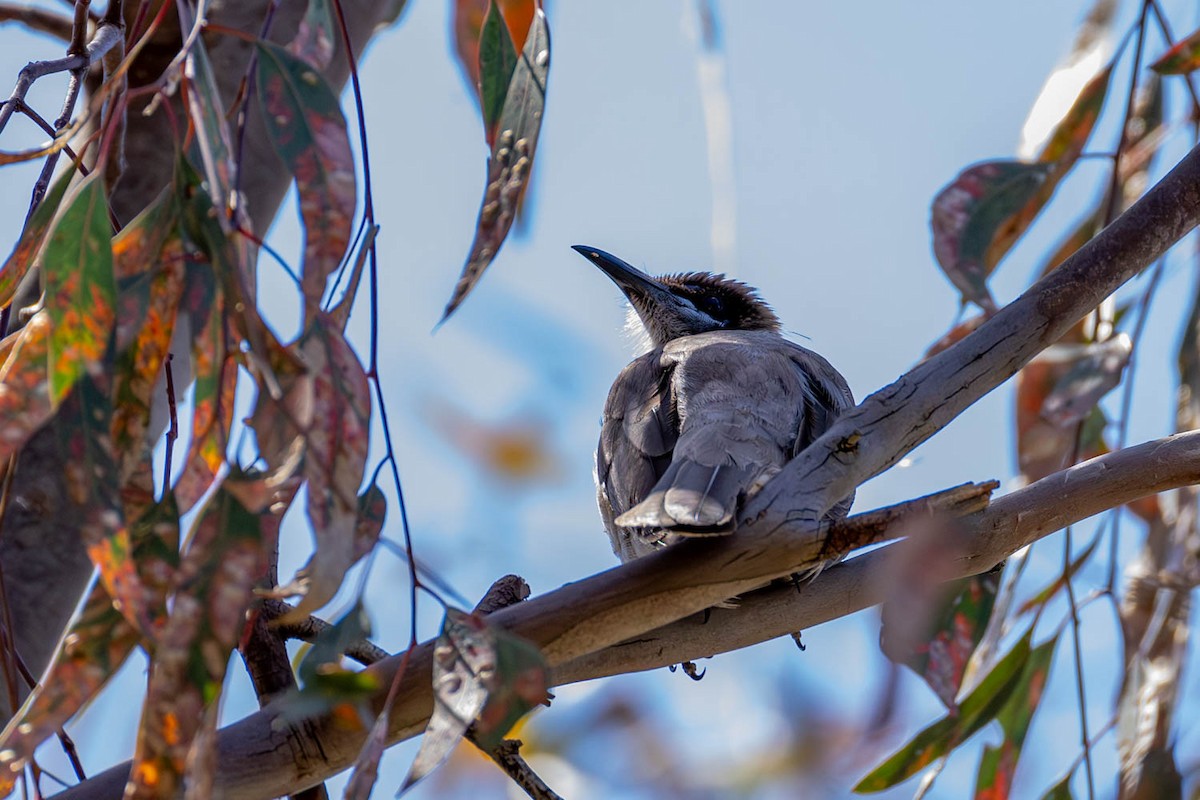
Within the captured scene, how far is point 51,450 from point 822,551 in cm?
130

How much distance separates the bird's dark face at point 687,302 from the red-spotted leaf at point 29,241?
2.03 metres

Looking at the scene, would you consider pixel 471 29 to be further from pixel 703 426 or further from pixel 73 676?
pixel 73 676

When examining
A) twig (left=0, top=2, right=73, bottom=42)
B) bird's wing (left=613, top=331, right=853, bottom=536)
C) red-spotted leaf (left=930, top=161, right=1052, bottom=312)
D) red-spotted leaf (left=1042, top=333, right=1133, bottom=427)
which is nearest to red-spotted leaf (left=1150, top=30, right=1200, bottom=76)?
red-spotted leaf (left=930, top=161, right=1052, bottom=312)

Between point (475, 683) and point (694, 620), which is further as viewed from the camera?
point (694, 620)

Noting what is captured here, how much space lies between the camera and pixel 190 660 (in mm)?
1163

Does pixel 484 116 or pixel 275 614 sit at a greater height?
pixel 484 116

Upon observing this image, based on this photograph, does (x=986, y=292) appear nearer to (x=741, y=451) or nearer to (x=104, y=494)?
(x=741, y=451)

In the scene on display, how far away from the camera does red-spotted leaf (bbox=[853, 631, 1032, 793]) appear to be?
7.77ft

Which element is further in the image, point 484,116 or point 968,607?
point 968,607

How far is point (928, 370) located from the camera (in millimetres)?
1688

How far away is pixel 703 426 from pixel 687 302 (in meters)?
1.63

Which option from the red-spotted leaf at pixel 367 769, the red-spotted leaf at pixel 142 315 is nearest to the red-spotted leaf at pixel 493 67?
the red-spotted leaf at pixel 142 315

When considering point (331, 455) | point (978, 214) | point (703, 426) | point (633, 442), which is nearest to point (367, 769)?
point (331, 455)

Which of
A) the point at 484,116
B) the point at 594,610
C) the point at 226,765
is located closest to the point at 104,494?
the point at 226,765
